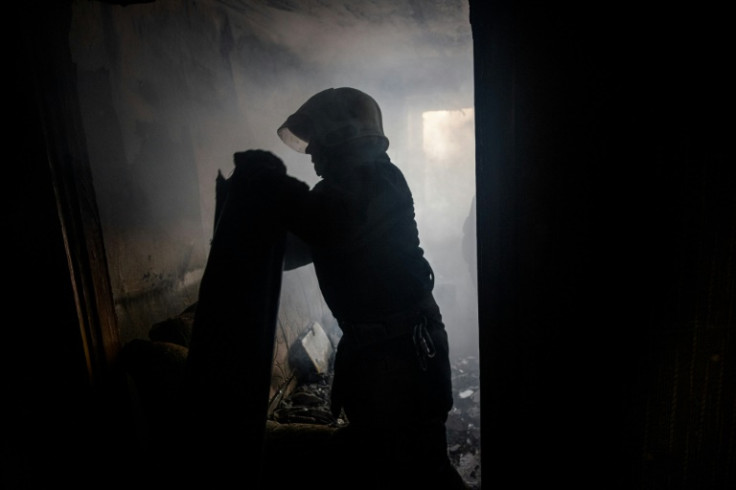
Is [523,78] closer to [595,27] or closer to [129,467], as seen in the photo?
[595,27]

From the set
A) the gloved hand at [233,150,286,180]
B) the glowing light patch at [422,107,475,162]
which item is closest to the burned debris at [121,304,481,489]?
the gloved hand at [233,150,286,180]

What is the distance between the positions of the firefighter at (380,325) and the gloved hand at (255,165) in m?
0.40

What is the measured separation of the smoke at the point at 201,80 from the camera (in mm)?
2088

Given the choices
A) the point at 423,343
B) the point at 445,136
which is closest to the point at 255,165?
the point at 423,343

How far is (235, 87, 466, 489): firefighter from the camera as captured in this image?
1.55m

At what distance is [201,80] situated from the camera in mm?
3066

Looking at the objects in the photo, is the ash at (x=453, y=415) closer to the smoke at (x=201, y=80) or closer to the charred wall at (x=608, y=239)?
the smoke at (x=201, y=80)

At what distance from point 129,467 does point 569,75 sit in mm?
2087

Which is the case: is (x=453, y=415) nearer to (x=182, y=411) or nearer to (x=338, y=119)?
(x=338, y=119)

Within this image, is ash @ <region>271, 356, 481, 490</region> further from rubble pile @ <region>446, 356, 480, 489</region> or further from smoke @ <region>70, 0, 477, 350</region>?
smoke @ <region>70, 0, 477, 350</region>

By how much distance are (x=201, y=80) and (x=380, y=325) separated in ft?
8.83

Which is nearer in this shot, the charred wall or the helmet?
the charred wall

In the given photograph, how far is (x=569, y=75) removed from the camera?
0.55 metres

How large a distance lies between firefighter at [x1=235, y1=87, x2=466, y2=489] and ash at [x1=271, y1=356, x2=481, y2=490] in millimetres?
1128
